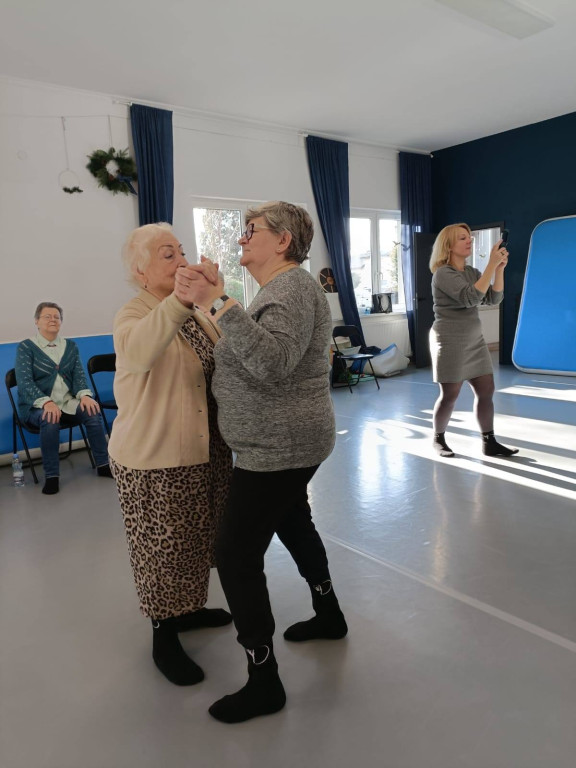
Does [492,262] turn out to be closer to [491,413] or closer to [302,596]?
[491,413]

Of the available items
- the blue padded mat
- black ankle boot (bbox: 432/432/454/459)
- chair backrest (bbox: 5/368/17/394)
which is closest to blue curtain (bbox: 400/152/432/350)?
the blue padded mat

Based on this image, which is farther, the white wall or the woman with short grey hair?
the white wall

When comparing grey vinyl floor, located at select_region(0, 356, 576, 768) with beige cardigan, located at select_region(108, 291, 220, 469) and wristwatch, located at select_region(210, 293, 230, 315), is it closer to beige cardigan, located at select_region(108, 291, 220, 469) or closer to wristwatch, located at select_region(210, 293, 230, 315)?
beige cardigan, located at select_region(108, 291, 220, 469)

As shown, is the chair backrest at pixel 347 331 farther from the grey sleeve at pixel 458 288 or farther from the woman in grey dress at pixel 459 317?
the grey sleeve at pixel 458 288

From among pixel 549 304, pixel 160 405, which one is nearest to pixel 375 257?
pixel 549 304

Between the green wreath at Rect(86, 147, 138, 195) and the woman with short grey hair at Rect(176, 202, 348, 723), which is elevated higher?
the green wreath at Rect(86, 147, 138, 195)

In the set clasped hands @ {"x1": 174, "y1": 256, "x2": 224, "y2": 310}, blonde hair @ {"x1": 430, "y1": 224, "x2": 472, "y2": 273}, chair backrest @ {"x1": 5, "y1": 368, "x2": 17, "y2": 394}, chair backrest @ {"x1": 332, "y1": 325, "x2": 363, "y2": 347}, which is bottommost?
chair backrest @ {"x1": 5, "y1": 368, "x2": 17, "y2": 394}

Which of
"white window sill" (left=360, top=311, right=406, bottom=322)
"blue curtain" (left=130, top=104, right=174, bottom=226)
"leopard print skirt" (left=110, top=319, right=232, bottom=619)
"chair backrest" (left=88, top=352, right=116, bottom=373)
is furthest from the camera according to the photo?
"white window sill" (left=360, top=311, right=406, bottom=322)

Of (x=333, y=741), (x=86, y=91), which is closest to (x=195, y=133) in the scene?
(x=86, y=91)

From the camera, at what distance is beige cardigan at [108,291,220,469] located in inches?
64.0

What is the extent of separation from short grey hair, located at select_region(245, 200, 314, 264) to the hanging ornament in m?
4.35

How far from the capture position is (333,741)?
1520 mm

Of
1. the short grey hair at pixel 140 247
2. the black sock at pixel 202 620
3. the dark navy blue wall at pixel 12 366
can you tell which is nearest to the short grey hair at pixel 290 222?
the short grey hair at pixel 140 247

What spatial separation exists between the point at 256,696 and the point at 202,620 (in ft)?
1.81
